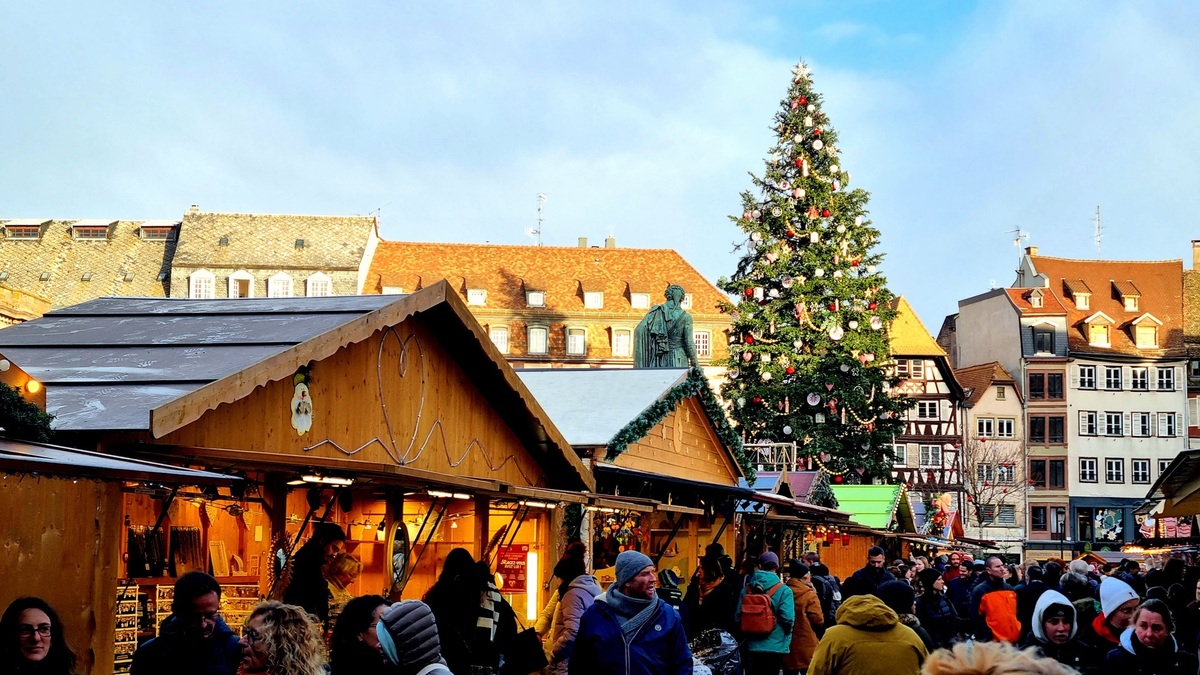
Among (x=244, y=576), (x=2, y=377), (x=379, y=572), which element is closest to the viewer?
(x=2, y=377)

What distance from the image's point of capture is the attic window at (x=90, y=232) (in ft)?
245

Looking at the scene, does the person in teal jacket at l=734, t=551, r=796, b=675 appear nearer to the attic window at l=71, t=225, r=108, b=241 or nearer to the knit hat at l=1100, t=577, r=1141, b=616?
the knit hat at l=1100, t=577, r=1141, b=616

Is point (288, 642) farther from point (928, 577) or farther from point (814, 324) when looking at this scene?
point (814, 324)

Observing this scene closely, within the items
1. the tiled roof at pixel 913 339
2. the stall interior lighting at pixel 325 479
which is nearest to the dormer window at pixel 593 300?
the tiled roof at pixel 913 339

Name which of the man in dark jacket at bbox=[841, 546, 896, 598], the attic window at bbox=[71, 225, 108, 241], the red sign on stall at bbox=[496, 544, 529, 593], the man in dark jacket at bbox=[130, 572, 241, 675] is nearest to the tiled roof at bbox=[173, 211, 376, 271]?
the attic window at bbox=[71, 225, 108, 241]

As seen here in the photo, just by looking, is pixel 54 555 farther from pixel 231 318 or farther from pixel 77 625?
pixel 231 318

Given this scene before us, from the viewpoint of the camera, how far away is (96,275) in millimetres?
72500

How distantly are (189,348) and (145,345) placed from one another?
18.0 inches

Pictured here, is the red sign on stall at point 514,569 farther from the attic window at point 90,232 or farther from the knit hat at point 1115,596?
the attic window at point 90,232

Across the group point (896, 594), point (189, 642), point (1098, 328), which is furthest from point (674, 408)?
point (1098, 328)

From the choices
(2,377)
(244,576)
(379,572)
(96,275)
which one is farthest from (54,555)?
(96,275)

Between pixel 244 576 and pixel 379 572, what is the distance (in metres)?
1.69

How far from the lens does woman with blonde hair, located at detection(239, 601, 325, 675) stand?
557 centimetres

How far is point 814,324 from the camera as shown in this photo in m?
43.2
